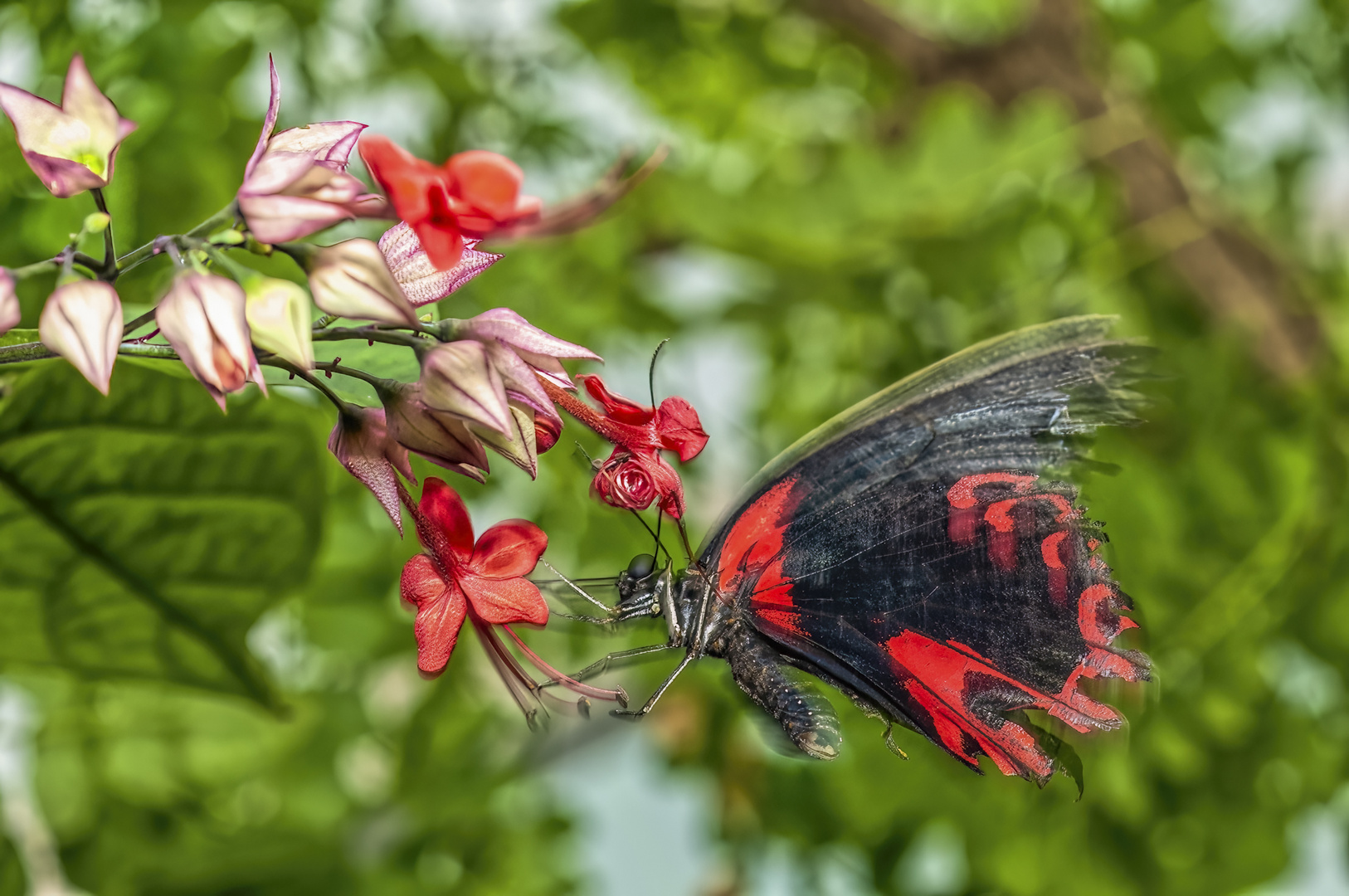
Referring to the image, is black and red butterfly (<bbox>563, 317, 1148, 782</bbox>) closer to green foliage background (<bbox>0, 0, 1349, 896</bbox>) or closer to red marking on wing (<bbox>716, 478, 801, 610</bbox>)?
red marking on wing (<bbox>716, 478, 801, 610</bbox>)

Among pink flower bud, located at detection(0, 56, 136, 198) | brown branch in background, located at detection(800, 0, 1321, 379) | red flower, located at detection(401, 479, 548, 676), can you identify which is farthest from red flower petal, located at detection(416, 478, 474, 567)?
brown branch in background, located at detection(800, 0, 1321, 379)

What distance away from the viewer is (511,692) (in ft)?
0.95

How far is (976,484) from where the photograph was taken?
9.9 inches

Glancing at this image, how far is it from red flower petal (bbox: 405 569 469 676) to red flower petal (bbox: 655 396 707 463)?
0.05 metres

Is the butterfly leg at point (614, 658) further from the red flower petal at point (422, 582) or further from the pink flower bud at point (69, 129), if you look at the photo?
the pink flower bud at point (69, 129)

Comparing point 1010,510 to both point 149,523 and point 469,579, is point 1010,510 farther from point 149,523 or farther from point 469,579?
point 149,523

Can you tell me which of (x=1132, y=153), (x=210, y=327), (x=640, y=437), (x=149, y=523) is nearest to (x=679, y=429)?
(x=640, y=437)

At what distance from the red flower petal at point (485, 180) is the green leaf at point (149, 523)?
0.18m

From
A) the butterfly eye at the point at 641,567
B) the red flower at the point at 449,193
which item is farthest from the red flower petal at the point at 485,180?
the butterfly eye at the point at 641,567

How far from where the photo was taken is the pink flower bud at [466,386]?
21 centimetres

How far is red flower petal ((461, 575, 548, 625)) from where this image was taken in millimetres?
254

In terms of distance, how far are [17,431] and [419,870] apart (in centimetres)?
51

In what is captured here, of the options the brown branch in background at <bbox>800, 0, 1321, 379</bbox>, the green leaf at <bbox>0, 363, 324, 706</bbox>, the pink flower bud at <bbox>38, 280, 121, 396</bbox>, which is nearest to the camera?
the pink flower bud at <bbox>38, 280, 121, 396</bbox>

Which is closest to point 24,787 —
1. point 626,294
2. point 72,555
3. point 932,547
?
point 72,555
